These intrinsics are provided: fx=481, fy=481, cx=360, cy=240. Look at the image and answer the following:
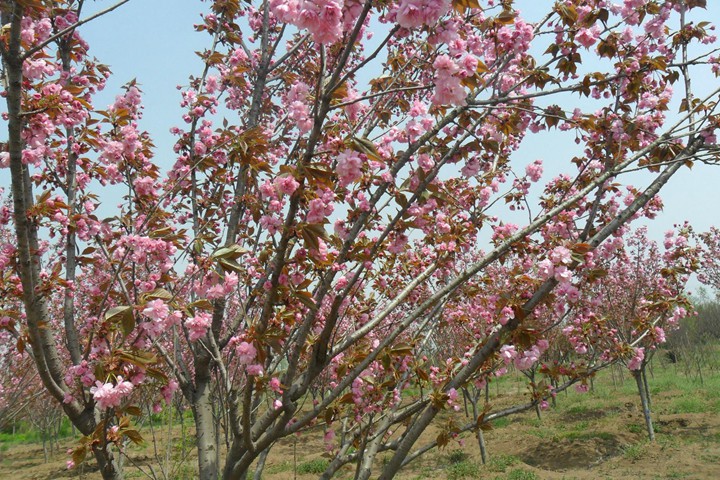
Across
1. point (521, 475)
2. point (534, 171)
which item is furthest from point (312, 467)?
point (534, 171)

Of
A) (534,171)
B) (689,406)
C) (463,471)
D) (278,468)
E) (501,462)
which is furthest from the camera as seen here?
(689,406)

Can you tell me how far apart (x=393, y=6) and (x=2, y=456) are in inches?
815

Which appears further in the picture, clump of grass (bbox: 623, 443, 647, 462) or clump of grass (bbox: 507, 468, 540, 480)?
clump of grass (bbox: 623, 443, 647, 462)

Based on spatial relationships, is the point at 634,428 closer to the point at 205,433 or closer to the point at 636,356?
the point at 636,356

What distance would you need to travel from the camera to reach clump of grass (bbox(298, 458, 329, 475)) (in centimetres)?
1031

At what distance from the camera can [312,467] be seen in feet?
34.4

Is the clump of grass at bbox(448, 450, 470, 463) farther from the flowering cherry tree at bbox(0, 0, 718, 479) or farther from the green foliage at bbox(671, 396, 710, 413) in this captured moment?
the flowering cherry tree at bbox(0, 0, 718, 479)

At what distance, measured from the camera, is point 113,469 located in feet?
8.14

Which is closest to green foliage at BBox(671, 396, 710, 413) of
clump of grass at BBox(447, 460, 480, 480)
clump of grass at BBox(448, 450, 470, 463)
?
clump of grass at BBox(448, 450, 470, 463)

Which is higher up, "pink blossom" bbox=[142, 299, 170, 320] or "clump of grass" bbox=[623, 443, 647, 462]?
"pink blossom" bbox=[142, 299, 170, 320]

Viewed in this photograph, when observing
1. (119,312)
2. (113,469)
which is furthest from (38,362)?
(113,469)

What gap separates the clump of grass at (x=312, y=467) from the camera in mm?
10312

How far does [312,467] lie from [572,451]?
5.42 m

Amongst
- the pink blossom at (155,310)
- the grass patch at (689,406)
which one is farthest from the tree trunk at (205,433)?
the grass patch at (689,406)
